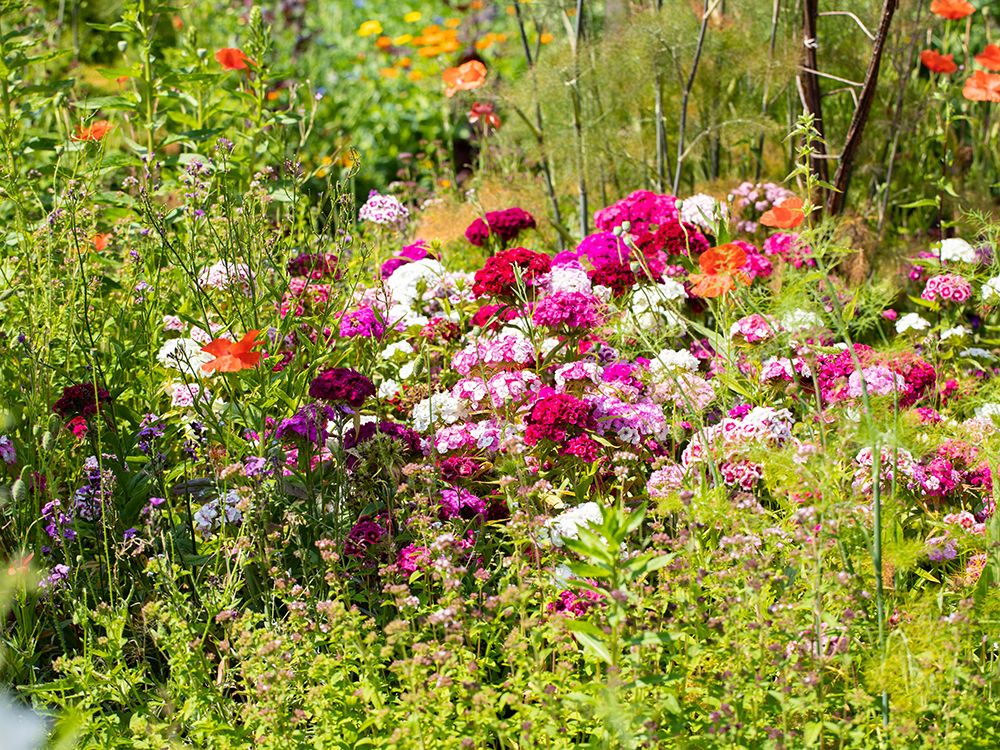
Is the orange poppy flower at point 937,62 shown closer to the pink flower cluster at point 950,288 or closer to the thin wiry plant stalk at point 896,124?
the thin wiry plant stalk at point 896,124

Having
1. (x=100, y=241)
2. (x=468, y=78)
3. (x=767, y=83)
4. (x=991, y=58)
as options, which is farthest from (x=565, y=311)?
(x=991, y=58)

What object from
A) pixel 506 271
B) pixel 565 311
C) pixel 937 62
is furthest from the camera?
pixel 937 62

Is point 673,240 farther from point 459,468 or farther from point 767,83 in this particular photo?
point 767,83

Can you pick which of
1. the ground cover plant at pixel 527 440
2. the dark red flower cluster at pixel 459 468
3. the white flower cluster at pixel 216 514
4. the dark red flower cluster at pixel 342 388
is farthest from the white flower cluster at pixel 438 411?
the white flower cluster at pixel 216 514

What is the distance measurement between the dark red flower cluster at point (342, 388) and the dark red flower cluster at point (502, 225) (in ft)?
4.33

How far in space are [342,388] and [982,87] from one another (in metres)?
3.01

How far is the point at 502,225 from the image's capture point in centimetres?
387

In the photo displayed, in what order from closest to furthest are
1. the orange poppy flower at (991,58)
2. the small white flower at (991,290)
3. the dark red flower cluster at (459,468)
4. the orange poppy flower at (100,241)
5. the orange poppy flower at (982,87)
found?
the dark red flower cluster at (459,468) < the small white flower at (991,290) < the orange poppy flower at (100,241) < the orange poppy flower at (982,87) < the orange poppy flower at (991,58)

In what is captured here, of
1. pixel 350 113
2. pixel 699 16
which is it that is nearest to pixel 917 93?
pixel 699 16

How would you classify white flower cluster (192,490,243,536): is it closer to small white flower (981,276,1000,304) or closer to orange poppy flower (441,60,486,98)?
small white flower (981,276,1000,304)

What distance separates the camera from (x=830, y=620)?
2111 mm

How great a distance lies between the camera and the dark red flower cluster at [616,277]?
11.2ft

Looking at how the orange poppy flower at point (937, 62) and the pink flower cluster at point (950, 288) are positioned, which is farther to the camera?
the orange poppy flower at point (937, 62)

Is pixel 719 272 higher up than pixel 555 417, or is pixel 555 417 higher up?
pixel 719 272
